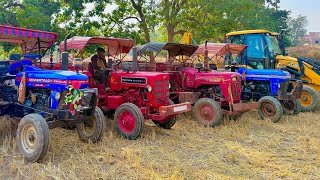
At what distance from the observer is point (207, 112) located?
7789 millimetres

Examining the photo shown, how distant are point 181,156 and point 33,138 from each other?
2278 mm

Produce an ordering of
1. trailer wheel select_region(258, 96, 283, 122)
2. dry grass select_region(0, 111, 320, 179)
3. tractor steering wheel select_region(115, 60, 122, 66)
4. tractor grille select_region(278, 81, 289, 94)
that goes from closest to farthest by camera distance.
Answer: dry grass select_region(0, 111, 320, 179)
tractor steering wheel select_region(115, 60, 122, 66)
trailer wheel select_region(258, 96, 283, 122)
tractor grille select_region(278, 81, 289, 94)

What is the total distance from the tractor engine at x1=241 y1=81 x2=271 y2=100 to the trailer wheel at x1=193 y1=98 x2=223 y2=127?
219cm

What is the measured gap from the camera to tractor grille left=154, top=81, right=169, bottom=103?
6785mm

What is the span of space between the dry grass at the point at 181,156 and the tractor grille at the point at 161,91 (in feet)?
2.28

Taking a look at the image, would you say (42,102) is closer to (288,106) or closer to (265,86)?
(265,86)

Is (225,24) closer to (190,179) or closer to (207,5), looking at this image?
(207,5)

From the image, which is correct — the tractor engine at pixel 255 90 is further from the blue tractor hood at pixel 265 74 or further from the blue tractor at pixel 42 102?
the blue tractor at pixel 42 102

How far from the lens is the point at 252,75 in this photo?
31.1 feet

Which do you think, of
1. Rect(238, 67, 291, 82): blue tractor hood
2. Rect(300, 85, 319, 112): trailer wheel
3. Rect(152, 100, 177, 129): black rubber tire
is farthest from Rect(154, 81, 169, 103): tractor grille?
Rect(300, 85, 319, 112): trailer wheel

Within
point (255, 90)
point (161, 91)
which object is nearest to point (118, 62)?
point (161, 91)

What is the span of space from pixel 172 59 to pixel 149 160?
14.0 feet

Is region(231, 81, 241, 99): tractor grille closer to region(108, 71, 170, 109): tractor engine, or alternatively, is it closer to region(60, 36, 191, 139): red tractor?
region(60, 36, 191, 139): red tractor

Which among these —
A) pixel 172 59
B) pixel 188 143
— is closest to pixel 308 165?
pixel 188 143
